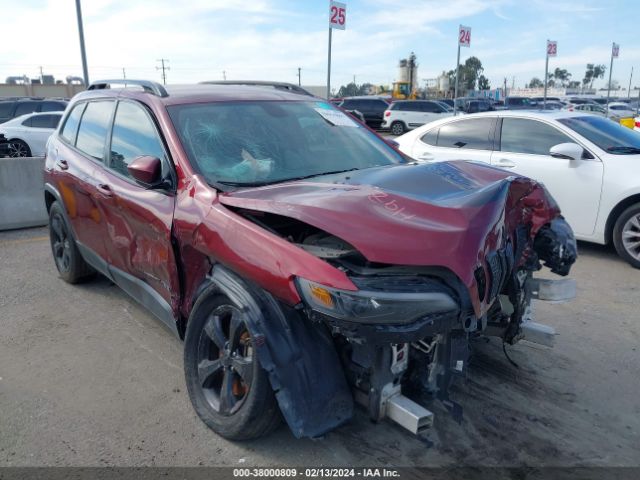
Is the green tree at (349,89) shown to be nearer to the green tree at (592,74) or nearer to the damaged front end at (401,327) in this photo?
the green tree at (592,74)

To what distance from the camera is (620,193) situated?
5.79 metres

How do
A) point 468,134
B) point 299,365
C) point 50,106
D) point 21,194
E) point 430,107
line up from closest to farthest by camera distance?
point 299,365 → point 468,134 → point 21,194 → point 50,106 → point 430,107

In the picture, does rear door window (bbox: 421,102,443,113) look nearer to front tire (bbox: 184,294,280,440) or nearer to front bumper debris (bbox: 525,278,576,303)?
front bumper debris (bbox: 525,278,576,303)

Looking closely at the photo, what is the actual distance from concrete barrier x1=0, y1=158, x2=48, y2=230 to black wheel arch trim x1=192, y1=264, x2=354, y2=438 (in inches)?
260

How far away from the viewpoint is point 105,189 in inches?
154

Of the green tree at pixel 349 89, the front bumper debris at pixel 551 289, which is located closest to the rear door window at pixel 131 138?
the front bumper debris at pixel 551 289

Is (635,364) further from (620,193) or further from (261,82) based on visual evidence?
(261,82)

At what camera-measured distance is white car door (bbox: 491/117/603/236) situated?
600 centimetres

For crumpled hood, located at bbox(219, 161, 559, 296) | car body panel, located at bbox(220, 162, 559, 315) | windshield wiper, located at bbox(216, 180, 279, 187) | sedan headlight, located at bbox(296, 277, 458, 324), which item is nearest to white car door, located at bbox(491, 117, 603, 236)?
crumpled hood, located at bbox(219, 161, 559, 296)

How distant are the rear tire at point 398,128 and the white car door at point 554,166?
65.3ft

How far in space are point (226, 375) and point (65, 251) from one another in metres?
A: 3.21

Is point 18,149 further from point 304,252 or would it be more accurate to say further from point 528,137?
point 304,252

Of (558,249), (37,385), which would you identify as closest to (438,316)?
(558,249)

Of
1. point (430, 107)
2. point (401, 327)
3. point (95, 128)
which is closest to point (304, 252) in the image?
point (401, 327)
